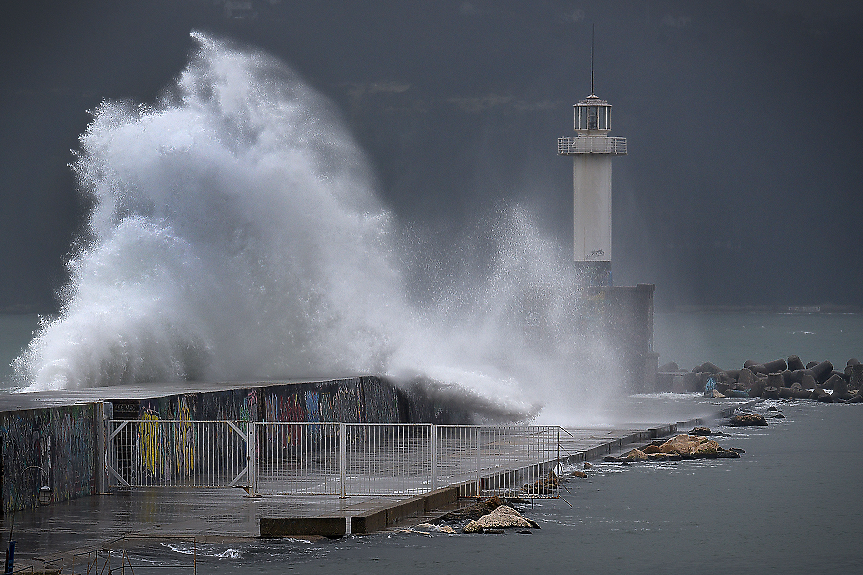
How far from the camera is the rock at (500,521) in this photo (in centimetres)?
1689

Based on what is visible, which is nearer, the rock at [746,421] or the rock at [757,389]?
the rock at [746,421]

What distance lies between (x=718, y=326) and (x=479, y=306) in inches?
4862

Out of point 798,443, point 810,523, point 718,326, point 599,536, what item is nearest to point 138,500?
point 599,536

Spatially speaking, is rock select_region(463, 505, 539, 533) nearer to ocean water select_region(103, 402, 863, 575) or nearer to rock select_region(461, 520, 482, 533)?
rock select_region(461, 520, 482, 533)

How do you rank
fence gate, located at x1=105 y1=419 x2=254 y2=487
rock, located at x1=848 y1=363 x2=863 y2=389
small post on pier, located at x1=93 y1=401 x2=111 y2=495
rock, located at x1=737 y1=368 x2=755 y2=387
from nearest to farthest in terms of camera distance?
1. small post on pier, located at x1=93 y1=401 x2=111 y2=495
2. fence gate, located at x1=105 y1=419 x2=254 y2=487
3. rock, located at x1=848 y1=363 x2=863 y2=389
4. rock, located at x1=737 y1=368 x2=755 y2=387

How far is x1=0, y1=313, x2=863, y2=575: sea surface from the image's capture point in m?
14.8

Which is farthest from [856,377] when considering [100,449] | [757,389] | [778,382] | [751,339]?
[751,339]

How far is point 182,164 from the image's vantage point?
32.9 m

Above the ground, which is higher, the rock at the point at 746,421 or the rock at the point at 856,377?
the rock at the point at 856,377

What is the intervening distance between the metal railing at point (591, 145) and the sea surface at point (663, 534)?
24.7 meters

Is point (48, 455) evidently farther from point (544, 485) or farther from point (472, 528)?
point (544, 485)

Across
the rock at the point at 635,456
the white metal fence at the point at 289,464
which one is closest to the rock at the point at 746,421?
the rock at the point at 635,456

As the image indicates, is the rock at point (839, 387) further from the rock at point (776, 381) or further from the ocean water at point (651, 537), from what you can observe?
the ocean water at point (651, 537)

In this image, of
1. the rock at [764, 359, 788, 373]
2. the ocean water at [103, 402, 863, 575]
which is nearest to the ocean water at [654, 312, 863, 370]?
the rock at [764, 359, 788, 373]
